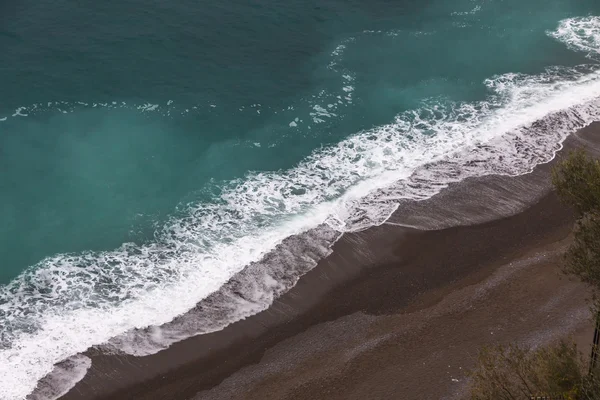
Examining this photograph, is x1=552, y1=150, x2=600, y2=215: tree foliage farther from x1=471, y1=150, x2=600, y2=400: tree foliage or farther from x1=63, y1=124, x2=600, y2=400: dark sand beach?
x1=63, y1=124, x2=600, y2=400: dark sand beach

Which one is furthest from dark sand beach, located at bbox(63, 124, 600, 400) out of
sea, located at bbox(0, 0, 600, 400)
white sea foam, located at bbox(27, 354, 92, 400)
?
sea, located at bbox(0, 0, 600, 400)

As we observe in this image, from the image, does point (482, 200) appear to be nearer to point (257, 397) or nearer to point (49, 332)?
point (257, 397)

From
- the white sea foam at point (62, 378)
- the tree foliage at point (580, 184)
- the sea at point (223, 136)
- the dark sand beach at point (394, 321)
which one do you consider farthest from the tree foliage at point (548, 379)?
the white sea foam at point (62, 378)

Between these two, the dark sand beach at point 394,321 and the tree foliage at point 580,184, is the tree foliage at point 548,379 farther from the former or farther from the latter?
the tree foliage at point 580,184

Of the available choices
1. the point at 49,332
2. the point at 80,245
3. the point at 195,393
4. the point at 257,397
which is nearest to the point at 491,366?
the point at 257,397

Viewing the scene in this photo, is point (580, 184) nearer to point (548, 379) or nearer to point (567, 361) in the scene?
point (567, 361)

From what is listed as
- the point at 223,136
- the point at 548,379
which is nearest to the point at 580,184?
the point at 548,379

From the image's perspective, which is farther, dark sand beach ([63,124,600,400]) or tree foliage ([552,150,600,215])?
dark sand beach ([63,124,600,400])
